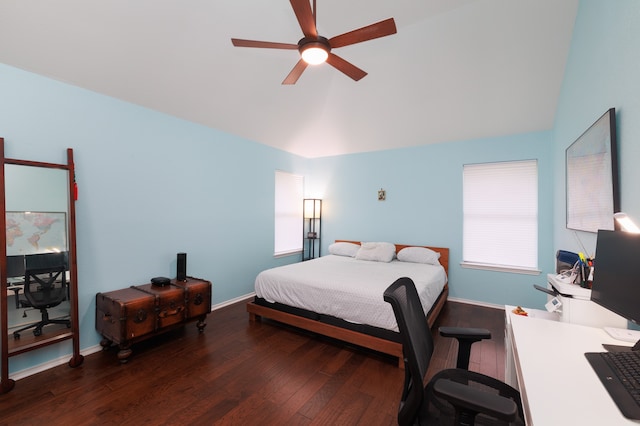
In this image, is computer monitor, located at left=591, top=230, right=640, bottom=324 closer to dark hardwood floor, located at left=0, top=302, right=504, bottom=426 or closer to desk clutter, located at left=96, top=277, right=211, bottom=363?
dark hardwood floor, located at left=0, top=302, right=504, bottom=426

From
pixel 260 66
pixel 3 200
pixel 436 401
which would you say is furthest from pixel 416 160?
pixel 3 200

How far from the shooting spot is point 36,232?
229 cm

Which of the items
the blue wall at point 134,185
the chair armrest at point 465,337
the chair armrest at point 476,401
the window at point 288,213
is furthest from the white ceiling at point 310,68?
the chair armrest at point 476,401

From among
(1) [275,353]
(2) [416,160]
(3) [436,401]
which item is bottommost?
(1) [275,353]

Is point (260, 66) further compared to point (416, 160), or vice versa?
point (416, 160)

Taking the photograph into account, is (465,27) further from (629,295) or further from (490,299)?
(490,299)

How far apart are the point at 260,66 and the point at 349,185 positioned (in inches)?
106

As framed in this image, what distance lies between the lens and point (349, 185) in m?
5.25

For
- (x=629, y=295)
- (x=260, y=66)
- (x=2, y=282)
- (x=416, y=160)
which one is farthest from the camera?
(x=416, y=160)

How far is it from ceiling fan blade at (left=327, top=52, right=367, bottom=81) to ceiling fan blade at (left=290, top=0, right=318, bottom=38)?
0.26 metres

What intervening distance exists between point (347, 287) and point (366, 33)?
7.07 ft

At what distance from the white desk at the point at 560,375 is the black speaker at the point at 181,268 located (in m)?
3.06

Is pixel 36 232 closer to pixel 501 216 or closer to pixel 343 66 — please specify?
pixel 343 66

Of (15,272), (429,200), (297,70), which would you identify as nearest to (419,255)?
(429,200)
